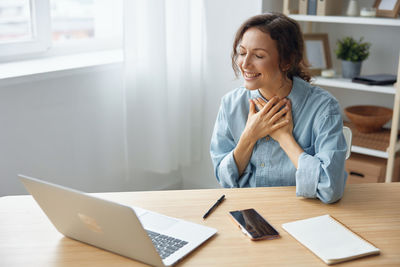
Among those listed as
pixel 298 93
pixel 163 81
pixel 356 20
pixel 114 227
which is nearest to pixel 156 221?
pixel 114 227

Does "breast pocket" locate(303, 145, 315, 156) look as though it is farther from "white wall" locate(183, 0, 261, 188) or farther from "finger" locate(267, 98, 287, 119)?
"white wall" locate(183, 0, 261, 188)

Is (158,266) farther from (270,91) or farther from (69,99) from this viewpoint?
(69,99)

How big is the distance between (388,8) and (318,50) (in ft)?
1.56

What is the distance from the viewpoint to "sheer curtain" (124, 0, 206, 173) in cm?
265

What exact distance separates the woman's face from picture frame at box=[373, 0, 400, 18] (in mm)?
1374

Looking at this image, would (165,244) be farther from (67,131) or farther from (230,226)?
Result: (67,131)

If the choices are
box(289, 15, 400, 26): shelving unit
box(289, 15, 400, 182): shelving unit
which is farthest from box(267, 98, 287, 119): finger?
box(289, 15, 400, 26): shelving unit

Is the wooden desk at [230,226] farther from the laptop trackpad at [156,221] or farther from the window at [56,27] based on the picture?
the window at [56,27]

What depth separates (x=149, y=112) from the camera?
9.13 feet

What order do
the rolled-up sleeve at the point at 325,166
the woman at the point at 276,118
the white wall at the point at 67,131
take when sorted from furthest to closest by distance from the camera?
the white wall at the point at 67,131, the woman at the point at 276,118, the rolled-up sleeve at the point at 325,166

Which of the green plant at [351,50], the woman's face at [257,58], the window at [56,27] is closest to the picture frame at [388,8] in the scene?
the green plant at [351,50]

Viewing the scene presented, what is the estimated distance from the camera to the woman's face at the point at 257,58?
5.16 ft

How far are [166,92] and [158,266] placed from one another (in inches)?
69.6

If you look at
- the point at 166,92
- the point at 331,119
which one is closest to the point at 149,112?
the point at 166,92
